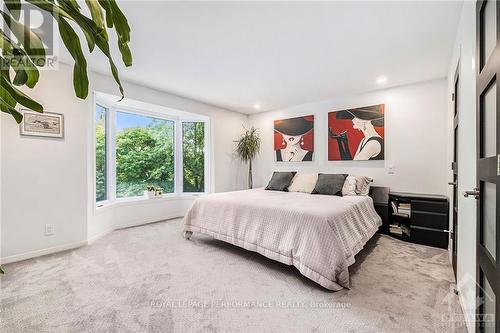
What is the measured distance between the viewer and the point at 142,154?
4258mm

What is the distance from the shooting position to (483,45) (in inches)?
43.8

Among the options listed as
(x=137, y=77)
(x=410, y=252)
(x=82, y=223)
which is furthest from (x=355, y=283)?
(x=137, y=77)

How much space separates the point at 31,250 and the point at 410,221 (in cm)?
481

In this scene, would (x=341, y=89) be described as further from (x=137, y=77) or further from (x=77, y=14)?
Answer: (x=77, y=14)

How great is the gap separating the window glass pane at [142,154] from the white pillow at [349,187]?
338 centimetres

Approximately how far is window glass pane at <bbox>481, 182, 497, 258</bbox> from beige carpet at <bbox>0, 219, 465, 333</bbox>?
2.62 feet

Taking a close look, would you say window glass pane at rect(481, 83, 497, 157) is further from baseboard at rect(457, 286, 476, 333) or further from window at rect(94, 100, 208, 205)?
window at rect(94, 100, 208, 205)

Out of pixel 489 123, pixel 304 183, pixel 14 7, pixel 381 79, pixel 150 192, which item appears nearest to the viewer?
pixel 14 7

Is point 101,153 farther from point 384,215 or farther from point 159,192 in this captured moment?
point 384,215

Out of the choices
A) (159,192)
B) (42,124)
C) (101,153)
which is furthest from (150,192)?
(42,124)

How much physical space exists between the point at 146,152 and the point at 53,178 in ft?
5.58

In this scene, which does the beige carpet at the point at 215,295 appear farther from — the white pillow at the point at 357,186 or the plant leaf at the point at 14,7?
the plant leaf at the point at 14,7

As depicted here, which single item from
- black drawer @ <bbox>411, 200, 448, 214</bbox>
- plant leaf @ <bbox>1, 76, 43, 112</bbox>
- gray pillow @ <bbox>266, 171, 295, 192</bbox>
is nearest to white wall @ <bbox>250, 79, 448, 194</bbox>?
black drawer @ <bbox>411, 200, 448, 214</bbox>

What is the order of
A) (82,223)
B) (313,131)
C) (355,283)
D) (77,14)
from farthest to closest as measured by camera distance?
(313,131) < (82,223) < (355,283) < (77,14)
